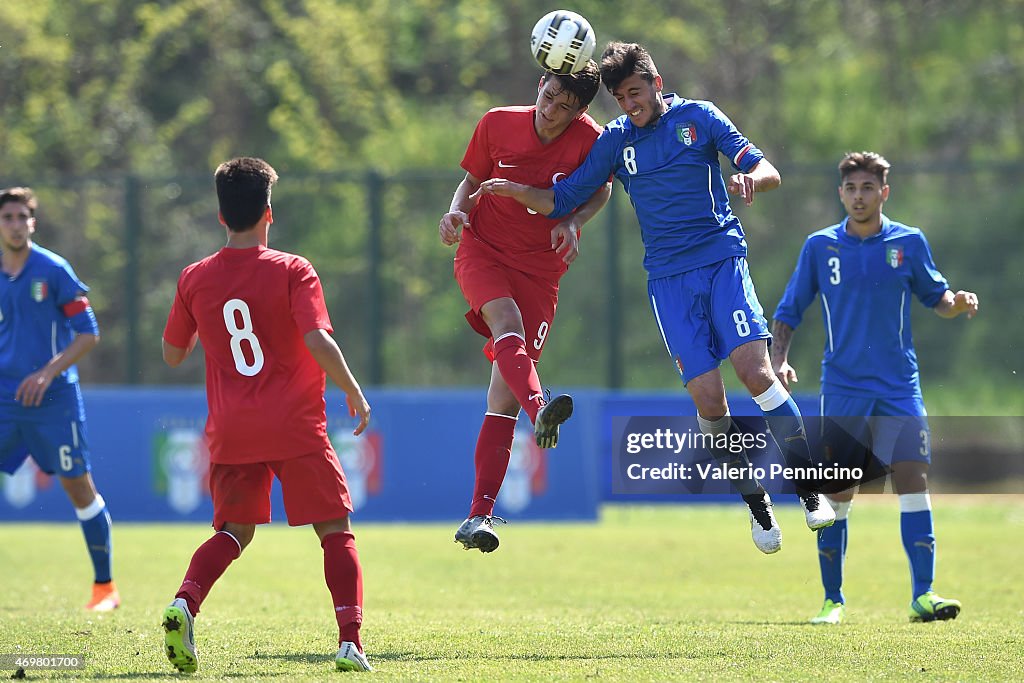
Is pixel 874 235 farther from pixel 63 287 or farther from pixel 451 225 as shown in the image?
pixel 63 287

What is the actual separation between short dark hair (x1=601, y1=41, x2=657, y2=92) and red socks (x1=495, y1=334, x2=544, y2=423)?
1.46 m

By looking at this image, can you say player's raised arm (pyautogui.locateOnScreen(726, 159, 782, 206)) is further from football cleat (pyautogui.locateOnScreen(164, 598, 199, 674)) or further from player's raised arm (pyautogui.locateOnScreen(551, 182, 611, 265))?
football cleat (pyautogui.locateOnScreen(164, 598, 199, 674))

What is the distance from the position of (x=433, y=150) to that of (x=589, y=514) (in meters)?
11.8

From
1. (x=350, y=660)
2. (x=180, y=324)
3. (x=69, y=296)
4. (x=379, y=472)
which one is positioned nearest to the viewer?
(x=350, y=660)

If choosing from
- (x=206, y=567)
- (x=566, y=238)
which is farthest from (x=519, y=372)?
(x=206, y=567)

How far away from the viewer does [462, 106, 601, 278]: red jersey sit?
314 inches

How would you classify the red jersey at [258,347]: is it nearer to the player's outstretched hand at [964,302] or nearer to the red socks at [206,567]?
the red socks at [206,567]

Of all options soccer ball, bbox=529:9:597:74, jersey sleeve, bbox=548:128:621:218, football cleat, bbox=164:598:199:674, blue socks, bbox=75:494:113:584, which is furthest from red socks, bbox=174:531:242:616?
blue socks, bbox=75:494:113:584

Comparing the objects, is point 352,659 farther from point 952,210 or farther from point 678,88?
point 678,88

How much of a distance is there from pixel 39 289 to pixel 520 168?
353 centimetres

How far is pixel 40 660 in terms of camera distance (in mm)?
6547

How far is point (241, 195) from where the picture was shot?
20.6 feet

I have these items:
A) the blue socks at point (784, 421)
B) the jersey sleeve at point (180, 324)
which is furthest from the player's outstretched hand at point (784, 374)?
the jersey sleeve at point (180, 324)

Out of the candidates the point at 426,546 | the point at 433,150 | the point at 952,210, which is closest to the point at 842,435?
the point at 426,546
